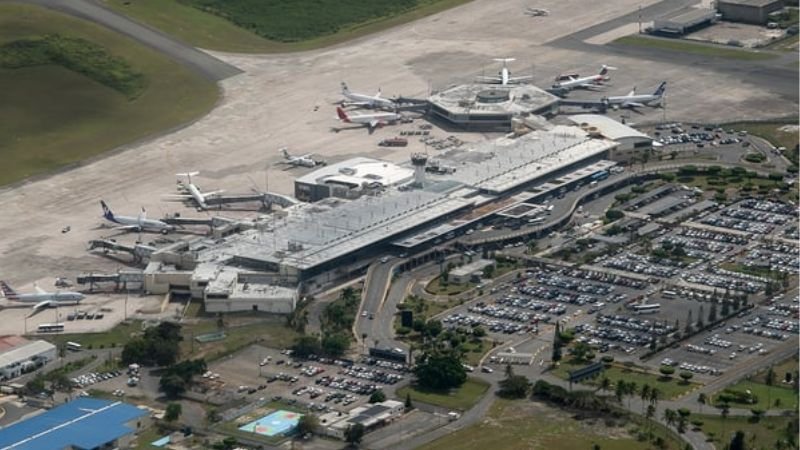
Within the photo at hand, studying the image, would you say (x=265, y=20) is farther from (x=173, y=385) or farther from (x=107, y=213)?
(x=173, y=385)

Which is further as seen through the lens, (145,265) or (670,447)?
(145,265)

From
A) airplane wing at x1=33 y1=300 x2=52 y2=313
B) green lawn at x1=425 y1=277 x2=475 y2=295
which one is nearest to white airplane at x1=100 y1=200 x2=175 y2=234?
airplane wing at x1=33 y1=300 x2=52 y2=313

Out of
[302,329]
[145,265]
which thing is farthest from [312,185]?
[302,329]

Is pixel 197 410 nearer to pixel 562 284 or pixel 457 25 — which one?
pixel 562 284

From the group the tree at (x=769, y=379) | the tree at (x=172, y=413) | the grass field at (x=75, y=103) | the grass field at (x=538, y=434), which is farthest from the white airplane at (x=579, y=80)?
the tree at (x=172, y=413)

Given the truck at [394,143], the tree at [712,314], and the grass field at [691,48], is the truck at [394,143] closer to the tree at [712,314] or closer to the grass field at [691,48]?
the grass field at [691,48]
